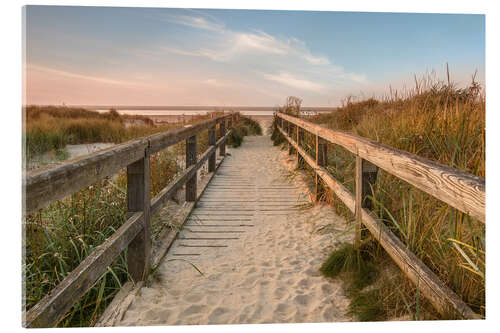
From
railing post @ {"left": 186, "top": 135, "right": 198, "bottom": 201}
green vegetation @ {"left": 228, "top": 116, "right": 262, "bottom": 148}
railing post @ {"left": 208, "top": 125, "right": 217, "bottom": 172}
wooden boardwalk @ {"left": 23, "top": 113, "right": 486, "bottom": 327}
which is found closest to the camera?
wooden boardwalk @ {"left": 23, "top": 113, "right": 486, "bottom": 327}

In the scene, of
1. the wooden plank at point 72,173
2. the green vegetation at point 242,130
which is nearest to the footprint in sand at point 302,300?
the wooden plank at point 72,173

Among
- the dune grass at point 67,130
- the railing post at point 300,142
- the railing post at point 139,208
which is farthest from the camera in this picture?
the dune grass at point 67,130

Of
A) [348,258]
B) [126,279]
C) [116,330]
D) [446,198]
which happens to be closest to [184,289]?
[126,279]

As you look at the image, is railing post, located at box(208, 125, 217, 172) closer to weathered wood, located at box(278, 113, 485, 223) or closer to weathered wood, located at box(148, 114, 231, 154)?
weathered wood, located at box(148, 114, 231, 154)

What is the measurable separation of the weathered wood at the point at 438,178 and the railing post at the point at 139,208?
1574 mm

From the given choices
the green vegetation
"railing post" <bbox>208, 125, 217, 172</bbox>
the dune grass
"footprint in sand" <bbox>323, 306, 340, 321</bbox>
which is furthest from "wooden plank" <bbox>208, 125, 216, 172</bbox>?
"footprint in sand" <bbox>323, 306, 340, 321</bbox>

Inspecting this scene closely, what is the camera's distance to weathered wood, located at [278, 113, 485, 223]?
1.40 metres

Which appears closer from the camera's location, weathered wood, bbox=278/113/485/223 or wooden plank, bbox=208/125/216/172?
weathered wood, bbox=278/113/485/223

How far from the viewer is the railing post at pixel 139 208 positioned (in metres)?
2.57

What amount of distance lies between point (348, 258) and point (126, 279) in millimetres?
1624

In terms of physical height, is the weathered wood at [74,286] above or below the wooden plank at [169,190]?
below

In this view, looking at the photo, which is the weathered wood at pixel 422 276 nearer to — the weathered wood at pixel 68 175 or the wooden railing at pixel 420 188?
the wooden railing at pixel 420 188

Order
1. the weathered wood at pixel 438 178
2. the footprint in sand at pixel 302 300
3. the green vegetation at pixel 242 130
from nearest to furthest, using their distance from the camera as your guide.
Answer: the weathered wood at pixel 438 178, the footprint in sand at pixel 302 300, the green vegetation at pixel 242 130

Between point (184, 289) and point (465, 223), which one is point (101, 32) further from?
point (465, 223)
